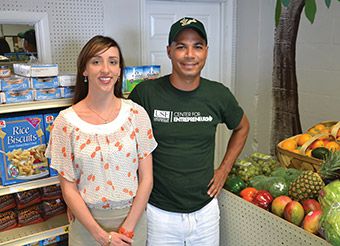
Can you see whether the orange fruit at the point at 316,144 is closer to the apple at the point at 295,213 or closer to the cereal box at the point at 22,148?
the apple at the point at 295,213

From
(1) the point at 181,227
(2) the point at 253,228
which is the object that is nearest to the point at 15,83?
(1) the point at 181,227

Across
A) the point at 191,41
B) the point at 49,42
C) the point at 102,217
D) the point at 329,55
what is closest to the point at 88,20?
the point at 49,42

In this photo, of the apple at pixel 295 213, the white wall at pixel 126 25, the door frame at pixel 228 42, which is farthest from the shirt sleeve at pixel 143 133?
the door frame at pixel 228 42

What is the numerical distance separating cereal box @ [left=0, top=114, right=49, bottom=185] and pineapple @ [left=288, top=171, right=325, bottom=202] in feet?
4.36

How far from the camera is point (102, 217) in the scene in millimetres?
1615

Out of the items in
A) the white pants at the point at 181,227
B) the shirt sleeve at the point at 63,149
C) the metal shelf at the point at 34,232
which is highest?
the shirt sleeve at the point at 63,149

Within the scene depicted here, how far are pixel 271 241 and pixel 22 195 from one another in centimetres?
146

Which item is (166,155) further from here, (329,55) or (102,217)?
(329,55)

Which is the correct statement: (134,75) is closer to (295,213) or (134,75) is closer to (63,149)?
(63,149)

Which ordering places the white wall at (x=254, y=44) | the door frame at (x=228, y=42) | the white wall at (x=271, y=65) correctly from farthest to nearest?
the door frame at (x=228, y=42), the white wall at (x=271, y=65), the white wall at (x=254, y=44)

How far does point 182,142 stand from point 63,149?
569 millimetres

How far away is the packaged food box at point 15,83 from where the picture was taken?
1798mm

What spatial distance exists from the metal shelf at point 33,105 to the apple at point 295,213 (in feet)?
4.09

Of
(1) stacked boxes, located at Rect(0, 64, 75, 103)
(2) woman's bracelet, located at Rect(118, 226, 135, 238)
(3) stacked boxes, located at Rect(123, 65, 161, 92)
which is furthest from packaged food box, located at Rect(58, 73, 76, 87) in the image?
(2) woman's bracelet, located at Rect(118, 226, 135, 238)
